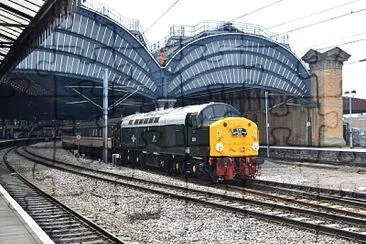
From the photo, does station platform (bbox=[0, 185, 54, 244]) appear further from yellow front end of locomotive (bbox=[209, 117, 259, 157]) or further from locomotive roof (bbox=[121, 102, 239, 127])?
locomotive roof (bbox=[121, 102, 239, 127])

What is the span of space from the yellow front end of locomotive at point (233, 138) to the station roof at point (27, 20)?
7763mm

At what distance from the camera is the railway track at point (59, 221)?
9.80 m

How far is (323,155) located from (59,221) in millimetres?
25763

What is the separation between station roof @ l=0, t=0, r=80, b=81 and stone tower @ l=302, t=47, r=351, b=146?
36.7 m

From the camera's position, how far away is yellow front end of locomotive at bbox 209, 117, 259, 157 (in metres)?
19.1

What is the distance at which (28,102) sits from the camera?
53.9m

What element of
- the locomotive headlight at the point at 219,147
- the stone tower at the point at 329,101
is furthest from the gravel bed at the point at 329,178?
the stone tower at the point at 329,101

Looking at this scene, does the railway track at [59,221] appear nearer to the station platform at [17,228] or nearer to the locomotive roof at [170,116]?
the station platform at [17,228]

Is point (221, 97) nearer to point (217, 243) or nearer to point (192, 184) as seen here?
point (192, 184)

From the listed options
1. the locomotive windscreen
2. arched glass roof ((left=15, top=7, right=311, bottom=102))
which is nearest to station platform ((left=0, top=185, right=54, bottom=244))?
the locomotive windscreen

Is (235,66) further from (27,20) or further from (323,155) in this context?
(27,20)

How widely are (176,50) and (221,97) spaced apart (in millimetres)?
11836

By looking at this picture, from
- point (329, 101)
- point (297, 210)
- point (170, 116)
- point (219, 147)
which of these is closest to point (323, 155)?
point (170, 116)

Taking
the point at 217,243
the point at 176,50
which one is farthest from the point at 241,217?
the point at 176,50
